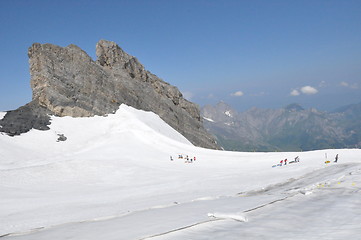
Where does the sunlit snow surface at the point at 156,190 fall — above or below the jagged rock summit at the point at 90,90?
below

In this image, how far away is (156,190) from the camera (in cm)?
2261

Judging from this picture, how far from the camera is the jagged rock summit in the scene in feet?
186

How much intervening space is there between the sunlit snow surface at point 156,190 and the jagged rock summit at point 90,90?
3755 millimetres

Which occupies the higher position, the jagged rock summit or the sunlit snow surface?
the jagged rock summit

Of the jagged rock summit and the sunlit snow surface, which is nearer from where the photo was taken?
the sunlit snow surface

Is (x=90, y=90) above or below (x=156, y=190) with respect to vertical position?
above

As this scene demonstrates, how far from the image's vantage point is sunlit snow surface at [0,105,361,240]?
9.16m

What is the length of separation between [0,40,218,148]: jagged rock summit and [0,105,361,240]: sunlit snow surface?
3.76 meters

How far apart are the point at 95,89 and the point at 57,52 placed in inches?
478

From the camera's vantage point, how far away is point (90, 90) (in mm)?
65188

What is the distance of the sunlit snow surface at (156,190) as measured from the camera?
9.16 metres

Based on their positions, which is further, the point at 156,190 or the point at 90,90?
the point at 90,90

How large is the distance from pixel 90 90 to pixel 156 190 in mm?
48027

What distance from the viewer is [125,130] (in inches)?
2095
